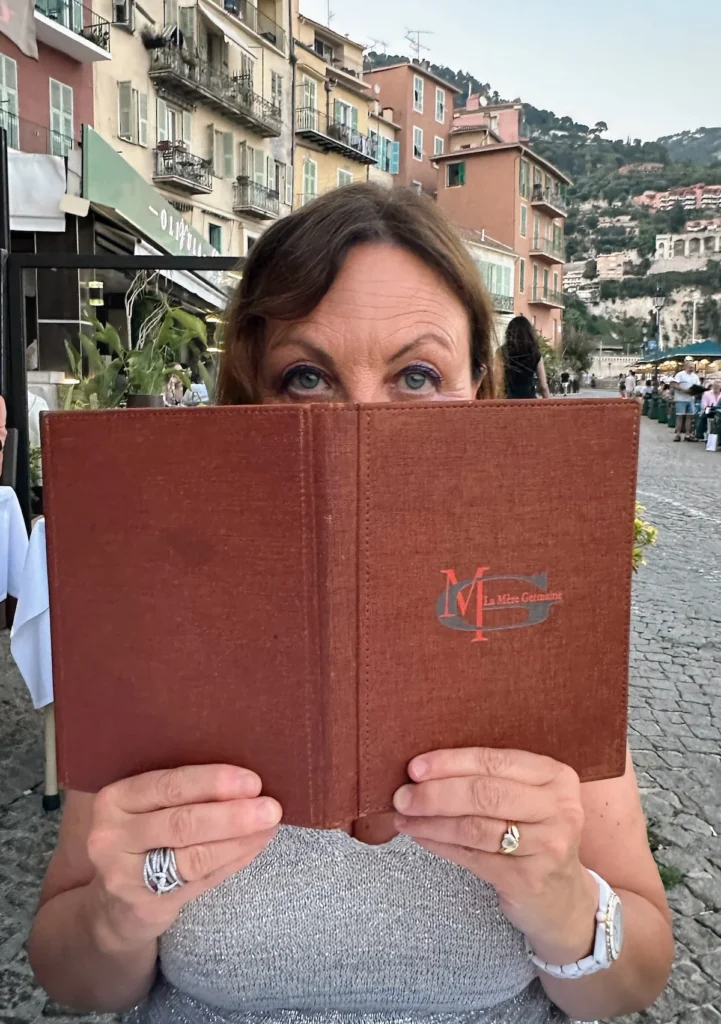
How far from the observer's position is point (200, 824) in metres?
0.76

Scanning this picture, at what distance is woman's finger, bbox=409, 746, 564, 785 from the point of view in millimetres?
757

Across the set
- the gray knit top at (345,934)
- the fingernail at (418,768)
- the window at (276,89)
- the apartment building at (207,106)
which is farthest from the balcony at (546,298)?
the fingernail at (418,768)

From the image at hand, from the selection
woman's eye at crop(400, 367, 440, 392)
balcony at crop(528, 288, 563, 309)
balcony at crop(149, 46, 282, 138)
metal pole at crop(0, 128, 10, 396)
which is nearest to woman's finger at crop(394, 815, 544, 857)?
woman's eye at crop(400, 367, 440, 392)

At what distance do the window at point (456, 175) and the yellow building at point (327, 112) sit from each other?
1065 centimetres

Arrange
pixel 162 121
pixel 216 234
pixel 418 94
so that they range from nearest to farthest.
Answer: pixel 162 121, pixel 216 234, pixel 418 94

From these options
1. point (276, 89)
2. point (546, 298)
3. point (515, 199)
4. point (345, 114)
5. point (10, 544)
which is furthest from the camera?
point (546, 298)

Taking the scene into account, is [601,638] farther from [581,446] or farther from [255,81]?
[255,81]

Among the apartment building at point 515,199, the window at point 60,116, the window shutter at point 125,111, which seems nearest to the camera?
the window at point 60,116

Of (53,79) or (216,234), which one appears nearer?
(53,79)

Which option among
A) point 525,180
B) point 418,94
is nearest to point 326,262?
point 525,180

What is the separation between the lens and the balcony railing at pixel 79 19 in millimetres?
15484

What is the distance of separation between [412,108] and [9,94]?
1290 inches

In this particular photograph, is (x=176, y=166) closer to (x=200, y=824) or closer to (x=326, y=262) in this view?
(x=326, y=262)

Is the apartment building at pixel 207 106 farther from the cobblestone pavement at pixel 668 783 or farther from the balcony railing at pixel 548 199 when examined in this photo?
the balcony railing at pixel 548 199
